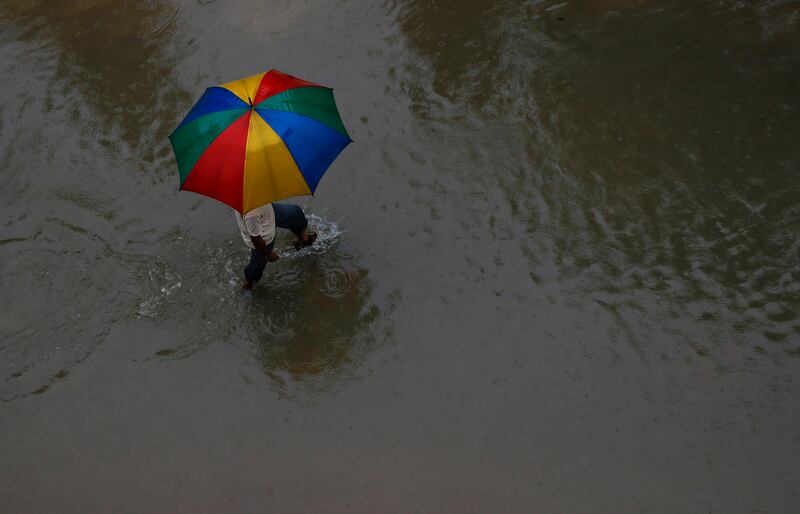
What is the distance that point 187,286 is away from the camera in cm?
597

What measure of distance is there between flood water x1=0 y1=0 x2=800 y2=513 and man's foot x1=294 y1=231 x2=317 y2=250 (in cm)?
14

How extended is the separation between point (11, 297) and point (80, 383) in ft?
3.44

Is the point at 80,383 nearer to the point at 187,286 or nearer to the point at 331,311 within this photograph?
the point at 187,286

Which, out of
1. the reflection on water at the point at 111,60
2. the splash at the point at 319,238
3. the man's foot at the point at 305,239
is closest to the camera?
the man's foot at the point at 305,239

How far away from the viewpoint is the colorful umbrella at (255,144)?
4.80 meters

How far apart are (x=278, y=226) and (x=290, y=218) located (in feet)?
0.35

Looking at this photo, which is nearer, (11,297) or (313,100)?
(313,100)

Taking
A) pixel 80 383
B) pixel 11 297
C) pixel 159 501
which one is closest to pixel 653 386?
pixel 159 501

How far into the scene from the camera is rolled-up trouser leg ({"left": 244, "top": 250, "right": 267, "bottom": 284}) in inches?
219

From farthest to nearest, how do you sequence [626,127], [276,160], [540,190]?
[626,127]
[540,190]
[276,160]

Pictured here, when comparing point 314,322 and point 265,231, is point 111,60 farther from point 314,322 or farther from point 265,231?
point 314,322

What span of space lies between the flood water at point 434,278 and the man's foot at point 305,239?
0.46 ft

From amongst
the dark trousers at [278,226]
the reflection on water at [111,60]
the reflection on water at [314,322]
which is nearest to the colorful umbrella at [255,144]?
the dark trousers at [278,226]

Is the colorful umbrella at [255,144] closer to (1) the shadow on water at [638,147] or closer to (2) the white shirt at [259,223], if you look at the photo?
(2) the white shirt at [259,223]
